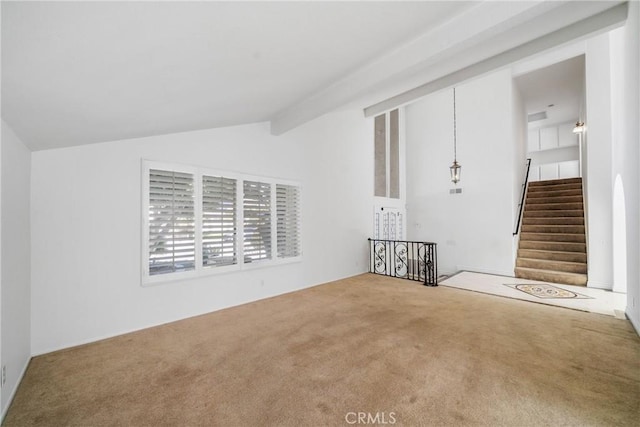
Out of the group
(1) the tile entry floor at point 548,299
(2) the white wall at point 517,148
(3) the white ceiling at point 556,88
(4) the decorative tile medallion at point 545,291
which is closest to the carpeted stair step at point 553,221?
(2) the white wall at point 517,148

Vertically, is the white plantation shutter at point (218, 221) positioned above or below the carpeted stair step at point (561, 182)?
below

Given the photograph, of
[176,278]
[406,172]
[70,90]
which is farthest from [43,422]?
[406,172]

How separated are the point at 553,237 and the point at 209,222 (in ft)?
25.8

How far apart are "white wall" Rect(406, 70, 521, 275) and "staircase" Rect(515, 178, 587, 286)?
574 mm

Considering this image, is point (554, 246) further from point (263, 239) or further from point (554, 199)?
point (263, 239)

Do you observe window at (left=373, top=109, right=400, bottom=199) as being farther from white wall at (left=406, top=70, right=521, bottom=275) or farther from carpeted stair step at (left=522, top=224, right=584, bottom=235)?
carpeted stair step at (left=522, top=224, right=584, bottom=235)

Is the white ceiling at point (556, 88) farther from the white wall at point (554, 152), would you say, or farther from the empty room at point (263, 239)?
the white wall at point (554, 152)

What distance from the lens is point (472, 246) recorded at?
708 cm

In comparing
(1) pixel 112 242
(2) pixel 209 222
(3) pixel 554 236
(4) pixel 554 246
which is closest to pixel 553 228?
(3) pixel 554 236

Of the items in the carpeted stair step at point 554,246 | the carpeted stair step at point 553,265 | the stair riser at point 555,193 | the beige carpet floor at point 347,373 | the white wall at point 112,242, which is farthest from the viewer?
the stair riser at point 555,193

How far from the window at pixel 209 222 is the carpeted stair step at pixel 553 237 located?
616 cm

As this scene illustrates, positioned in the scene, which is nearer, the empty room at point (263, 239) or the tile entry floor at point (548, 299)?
the empty room at point (263, 239)

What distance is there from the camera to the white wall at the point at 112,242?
2791mm

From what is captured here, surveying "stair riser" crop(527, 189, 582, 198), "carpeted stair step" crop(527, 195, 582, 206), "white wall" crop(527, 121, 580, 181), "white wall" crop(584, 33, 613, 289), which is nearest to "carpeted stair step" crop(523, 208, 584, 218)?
"carpeted stair step" crop(527, 195, 582, 206)
